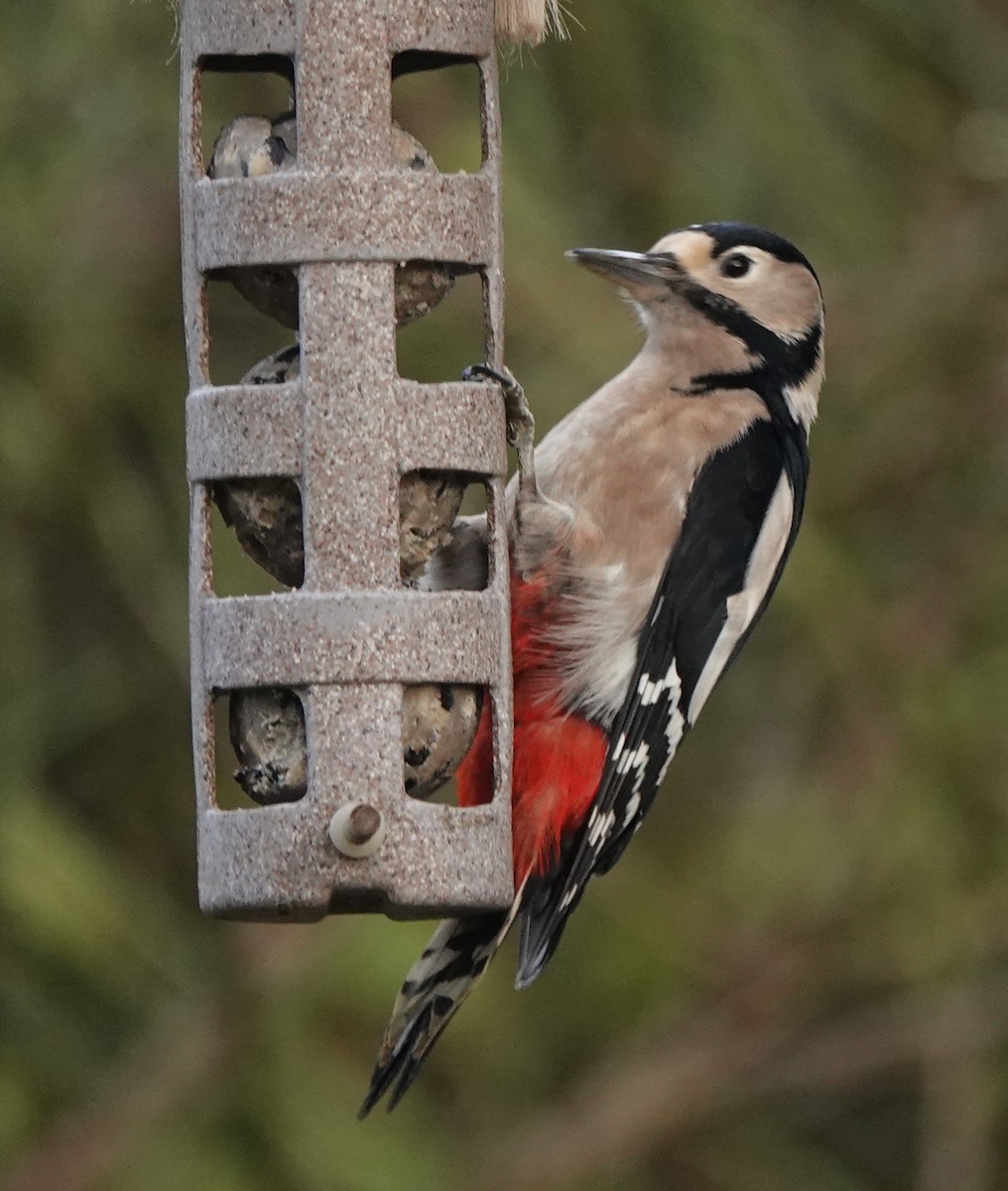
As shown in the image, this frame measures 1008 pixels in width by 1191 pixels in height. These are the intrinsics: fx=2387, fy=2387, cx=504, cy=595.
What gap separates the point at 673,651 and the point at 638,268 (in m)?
0.79

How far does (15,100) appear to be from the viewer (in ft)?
18.6

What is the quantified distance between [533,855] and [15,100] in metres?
2.48

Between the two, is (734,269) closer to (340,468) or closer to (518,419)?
(518,419)

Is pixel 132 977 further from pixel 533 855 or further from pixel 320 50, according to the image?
pixel 320 50

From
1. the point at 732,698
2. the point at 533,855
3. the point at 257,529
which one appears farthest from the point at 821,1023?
the point at 257,529

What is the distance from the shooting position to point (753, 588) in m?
4.65

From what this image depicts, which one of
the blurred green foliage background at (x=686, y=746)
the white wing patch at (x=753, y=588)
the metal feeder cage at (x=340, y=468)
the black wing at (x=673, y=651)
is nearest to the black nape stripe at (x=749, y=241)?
the black wing at (x=673, y=651)

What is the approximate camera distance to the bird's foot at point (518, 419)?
376cm

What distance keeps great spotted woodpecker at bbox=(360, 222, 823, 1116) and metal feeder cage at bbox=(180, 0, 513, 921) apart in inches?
20.5

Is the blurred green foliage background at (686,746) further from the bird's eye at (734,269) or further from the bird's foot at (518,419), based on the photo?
the bird's foot at (518,419)

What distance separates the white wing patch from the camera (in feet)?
15.0

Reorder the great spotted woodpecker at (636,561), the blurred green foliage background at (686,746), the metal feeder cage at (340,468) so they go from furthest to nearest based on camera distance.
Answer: the blurred green foliage background at (686,746) → the great spotted woodpecker at (636,561) → the metal feeder cage at (340,468)

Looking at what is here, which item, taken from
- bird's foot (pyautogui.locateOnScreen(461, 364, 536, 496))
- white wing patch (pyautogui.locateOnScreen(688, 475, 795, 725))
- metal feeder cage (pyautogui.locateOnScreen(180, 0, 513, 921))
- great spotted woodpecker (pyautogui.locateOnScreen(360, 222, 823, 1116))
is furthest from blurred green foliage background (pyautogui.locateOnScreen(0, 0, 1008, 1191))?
metal feeder cage (pyautogui.locateOnScreen(180, 0, 513, 921))

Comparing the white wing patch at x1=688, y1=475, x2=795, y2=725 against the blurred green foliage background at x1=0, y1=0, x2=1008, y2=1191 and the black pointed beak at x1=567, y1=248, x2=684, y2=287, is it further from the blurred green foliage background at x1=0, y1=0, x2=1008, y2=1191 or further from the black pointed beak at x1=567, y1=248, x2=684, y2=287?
the blurred green foliage background at x1=0, y1=0, x2=1008, y2=1191
